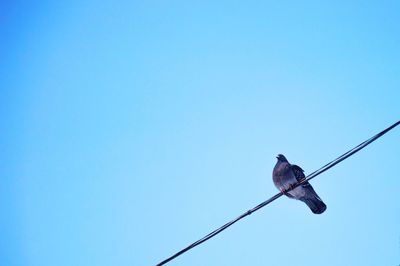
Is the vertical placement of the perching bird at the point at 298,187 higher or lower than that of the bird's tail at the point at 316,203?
higher

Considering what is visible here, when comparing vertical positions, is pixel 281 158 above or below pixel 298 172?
above

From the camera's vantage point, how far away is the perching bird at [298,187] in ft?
12.6

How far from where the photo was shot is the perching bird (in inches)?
151

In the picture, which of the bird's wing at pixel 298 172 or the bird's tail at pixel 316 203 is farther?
the bird's tail at pixel 316 203

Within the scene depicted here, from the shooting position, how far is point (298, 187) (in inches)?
151

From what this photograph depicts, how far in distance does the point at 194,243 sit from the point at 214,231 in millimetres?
217

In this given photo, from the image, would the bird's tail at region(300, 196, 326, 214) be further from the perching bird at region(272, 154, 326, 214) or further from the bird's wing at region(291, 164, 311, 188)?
the bird's wing at region(291, 164, 311, 188)

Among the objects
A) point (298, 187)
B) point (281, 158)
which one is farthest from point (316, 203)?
point (281, 158)

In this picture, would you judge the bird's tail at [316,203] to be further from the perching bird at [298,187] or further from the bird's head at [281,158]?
the bird's head at [281,158]

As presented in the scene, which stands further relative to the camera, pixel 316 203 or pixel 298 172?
pixel 316 203

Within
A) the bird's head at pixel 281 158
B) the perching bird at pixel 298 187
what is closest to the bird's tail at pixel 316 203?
the perching bird at pixel 298 187

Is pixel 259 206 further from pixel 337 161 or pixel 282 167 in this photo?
pixel 282 167

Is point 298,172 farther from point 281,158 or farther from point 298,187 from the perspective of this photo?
point 281,158

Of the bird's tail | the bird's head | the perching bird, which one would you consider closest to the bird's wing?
the perching bird
